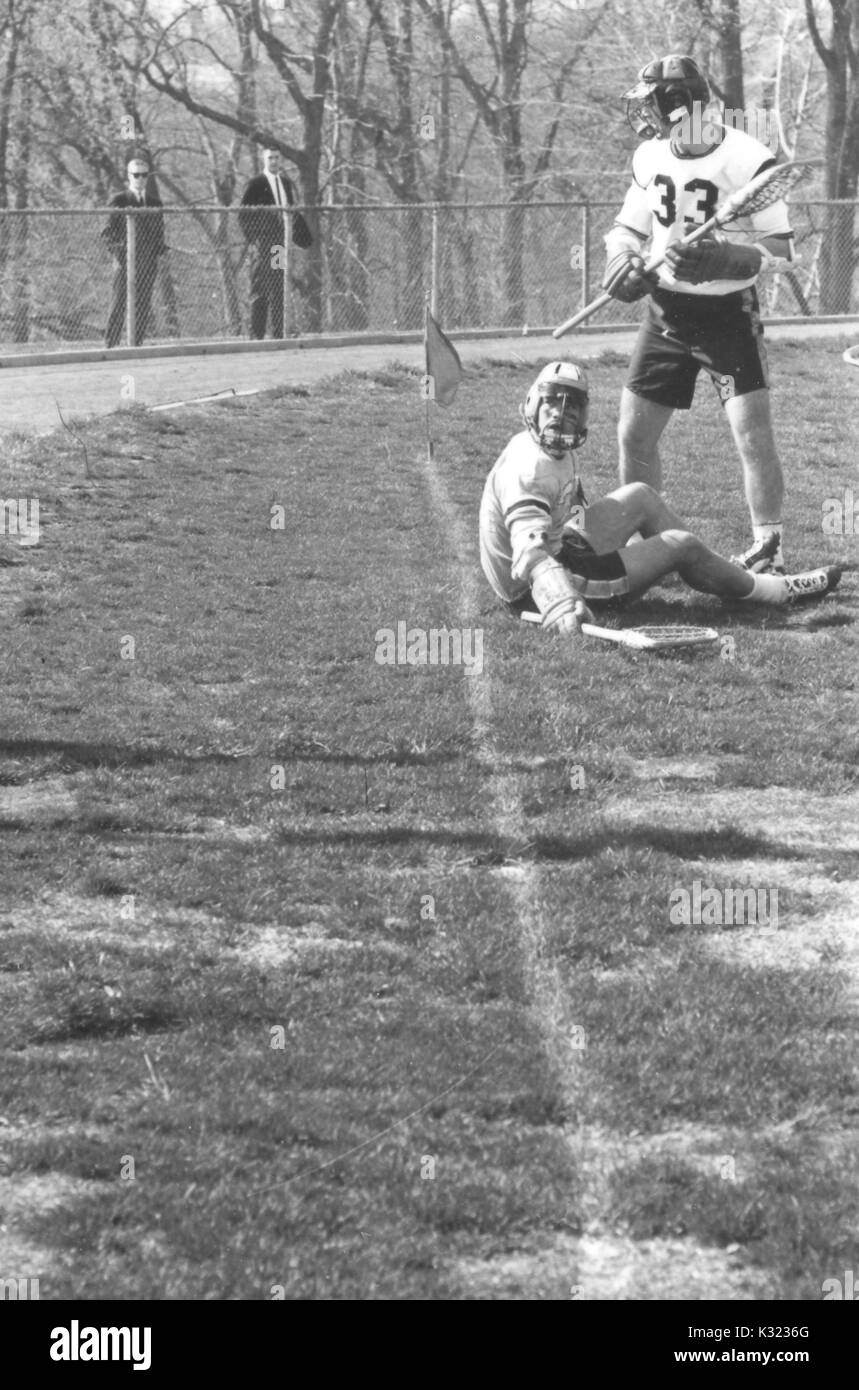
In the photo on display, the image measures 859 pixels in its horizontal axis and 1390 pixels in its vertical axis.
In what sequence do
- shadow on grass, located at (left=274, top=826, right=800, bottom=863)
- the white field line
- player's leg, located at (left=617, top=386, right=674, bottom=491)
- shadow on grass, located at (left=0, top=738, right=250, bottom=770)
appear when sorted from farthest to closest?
player's leg, located at (left=617, top=386, right=674, bottom=491), shadow on grass, located at (left=0, top=738, right=250, bottom=770), shadow on grass, located at (left=274, top=826, right=800, bottom=863), the white field line

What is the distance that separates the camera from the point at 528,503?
870cm

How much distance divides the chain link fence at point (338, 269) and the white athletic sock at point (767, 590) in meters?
13.8

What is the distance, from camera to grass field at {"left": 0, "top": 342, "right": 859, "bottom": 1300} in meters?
3.81

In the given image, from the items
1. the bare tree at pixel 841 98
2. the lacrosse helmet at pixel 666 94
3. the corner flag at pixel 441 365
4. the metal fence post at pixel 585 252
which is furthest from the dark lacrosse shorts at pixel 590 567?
the bare tree at pixel 841 98

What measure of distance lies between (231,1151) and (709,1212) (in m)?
0.99

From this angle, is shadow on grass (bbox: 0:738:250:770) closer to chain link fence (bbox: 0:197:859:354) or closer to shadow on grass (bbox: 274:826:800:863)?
shadow on grass (bbox: 274:826:800:863)

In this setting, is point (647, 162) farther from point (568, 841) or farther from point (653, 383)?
point (568, 841)

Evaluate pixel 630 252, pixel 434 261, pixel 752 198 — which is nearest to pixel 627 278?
pixel 630 252

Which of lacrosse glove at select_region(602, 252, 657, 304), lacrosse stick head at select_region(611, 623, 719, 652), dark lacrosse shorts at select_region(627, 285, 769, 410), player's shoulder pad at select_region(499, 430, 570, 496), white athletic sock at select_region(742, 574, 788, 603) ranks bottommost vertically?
lacrosse stick head at select_region(611, 623, 719, 652)

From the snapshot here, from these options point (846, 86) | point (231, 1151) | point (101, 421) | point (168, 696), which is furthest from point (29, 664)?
point (846, 86)

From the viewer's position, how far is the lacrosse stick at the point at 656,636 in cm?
833

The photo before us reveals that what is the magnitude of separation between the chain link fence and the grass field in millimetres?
13367

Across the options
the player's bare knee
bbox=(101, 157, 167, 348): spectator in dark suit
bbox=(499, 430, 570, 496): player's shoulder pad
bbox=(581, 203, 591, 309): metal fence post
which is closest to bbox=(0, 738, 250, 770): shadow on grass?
bbox=(499, 430, 570, 496): player's shoulder pad

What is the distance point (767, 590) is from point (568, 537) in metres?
1.03
